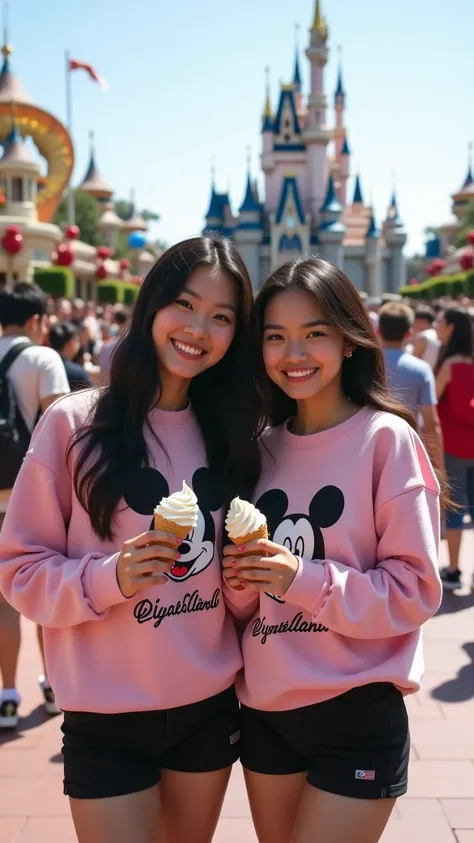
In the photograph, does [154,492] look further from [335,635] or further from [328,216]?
[328,216]

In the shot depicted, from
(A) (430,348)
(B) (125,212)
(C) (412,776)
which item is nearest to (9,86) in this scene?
(A) (430,348)

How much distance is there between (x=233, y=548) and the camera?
179cm

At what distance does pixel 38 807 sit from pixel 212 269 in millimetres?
2164

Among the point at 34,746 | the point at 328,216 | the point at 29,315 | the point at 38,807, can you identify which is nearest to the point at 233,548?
the point at 38,807

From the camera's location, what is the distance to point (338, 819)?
1800 mm

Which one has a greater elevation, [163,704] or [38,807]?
[163,704]

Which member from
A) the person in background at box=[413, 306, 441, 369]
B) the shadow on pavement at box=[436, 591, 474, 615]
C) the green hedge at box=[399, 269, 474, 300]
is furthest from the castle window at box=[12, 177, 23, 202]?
the shadow on pavement at box=[436, 591, 474, 615]

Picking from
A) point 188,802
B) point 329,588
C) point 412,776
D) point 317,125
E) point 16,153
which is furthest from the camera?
point 317,125

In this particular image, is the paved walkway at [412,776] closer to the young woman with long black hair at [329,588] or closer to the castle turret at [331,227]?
the young woman with long black hair at [329,588]

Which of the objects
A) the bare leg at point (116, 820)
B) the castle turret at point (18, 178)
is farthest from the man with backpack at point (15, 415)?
the castle turret at point (18, 178)

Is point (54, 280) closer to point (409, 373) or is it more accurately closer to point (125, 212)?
point (409, 373)

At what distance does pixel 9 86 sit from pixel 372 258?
24.7 m

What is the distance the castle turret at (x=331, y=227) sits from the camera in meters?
49.3

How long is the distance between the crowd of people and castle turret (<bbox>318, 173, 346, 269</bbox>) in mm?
48160
